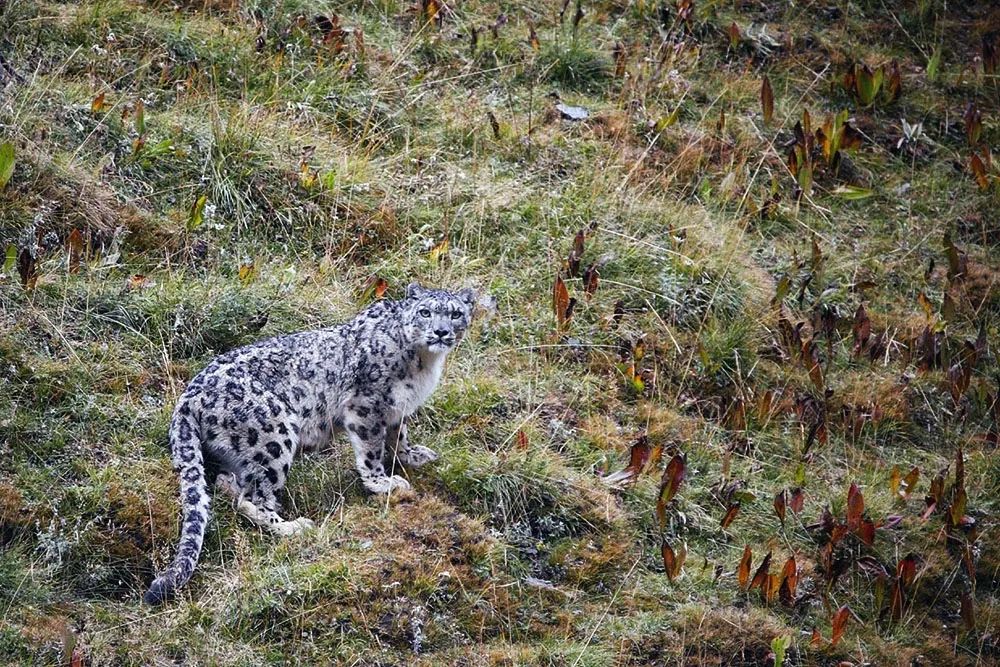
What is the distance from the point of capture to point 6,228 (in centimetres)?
970

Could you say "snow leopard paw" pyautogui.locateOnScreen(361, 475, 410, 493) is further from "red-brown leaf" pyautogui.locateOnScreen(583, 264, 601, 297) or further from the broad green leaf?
the broad green leaf

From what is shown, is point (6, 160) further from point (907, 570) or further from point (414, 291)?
point (907, 570)

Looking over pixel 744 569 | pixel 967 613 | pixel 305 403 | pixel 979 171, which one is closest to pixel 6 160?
pixel 305 403

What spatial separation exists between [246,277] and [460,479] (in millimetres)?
2479

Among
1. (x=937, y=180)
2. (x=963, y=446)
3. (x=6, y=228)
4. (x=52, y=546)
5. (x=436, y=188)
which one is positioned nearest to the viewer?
(x=52, y=546)

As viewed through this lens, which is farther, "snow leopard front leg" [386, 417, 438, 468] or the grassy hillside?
"snow leopard front leg" [386, 417, 438, 468]

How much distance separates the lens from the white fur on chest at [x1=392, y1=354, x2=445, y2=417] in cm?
886

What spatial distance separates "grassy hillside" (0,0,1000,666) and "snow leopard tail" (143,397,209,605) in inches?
5.5

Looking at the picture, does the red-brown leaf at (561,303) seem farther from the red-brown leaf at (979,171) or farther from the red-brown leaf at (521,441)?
the red-brown leaf at (979,171)

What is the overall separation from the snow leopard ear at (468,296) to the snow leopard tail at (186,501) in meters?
2.15

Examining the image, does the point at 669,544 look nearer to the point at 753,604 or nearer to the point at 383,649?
the point at 753,604

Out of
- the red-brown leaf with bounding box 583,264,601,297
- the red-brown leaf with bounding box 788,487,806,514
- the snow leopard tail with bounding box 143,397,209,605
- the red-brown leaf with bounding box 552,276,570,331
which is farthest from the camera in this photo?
the red-brown leaf with bounding box 583,264,601,297

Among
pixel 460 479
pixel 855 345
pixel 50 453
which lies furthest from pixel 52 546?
pixel 855 345

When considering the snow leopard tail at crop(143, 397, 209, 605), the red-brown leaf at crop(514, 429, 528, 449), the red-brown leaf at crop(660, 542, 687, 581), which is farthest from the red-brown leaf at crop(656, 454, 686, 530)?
the snow leopard tail at crop(143, 397, 209, 605)
